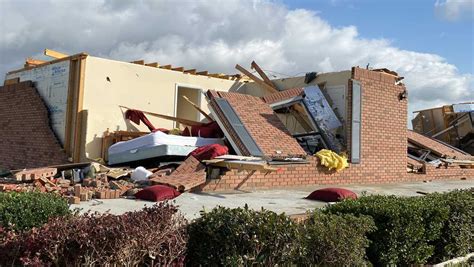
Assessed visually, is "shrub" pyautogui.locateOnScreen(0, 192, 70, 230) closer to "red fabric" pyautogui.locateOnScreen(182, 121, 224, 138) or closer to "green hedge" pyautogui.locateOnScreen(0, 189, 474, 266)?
"green hedge" pyautogui.locateOnScreen(0, 189, 474, 266)

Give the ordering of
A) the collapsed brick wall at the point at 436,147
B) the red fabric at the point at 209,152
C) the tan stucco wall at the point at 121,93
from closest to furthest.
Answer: the red fabric at the point at 209,152
the tan stucco wall at the point at 121,93
the collapsed brick wall at the point at 436,147

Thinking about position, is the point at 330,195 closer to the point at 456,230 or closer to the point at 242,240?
the point at 456,230

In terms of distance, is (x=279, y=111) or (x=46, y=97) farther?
(x=279, y=111)

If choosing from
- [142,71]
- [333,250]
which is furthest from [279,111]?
[333,250]

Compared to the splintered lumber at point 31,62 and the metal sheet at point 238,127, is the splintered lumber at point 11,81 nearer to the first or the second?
the splintered lumber at point 31,62

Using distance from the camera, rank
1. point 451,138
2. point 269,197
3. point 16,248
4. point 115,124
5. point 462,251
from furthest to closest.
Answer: point 451,138, point 115,124, point 269,197, point 462,251, point 16,248

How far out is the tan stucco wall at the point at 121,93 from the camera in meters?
13.3

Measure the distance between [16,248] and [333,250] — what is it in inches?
112

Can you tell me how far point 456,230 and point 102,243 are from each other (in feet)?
15.1

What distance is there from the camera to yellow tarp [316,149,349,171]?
42.0 feet

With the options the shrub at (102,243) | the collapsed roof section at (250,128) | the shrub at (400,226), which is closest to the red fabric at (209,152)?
the collapsed roof section at (250,128)

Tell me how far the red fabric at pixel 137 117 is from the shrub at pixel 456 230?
9.41 m

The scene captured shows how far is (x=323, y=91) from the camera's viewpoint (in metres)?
15.1

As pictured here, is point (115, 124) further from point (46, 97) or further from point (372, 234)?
point (372, 234)
